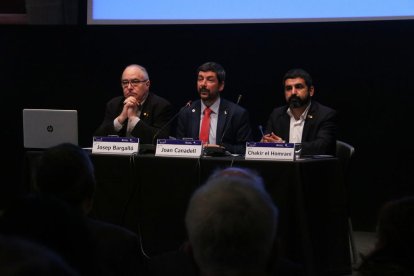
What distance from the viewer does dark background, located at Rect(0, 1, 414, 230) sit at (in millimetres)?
4887

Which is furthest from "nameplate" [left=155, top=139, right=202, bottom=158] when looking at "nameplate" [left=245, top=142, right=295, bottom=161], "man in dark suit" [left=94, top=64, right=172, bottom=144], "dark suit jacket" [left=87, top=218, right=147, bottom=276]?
"dark suit jacket" [left=87, top=218, right=147, bottom=276]

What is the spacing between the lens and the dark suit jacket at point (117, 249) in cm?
172

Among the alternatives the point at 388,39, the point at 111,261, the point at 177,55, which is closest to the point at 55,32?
the point at 177,55

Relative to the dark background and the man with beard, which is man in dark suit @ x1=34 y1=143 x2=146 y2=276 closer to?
the man with beard

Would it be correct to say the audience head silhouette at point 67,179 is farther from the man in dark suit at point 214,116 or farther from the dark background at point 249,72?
the dark background at point 249,72

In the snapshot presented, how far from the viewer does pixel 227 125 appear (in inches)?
168

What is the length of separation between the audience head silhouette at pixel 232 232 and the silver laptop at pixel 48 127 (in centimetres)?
260

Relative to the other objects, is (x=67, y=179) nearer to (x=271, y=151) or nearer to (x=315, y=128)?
(x=271, y=151)

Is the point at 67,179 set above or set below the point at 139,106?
above

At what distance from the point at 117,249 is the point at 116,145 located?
183cm

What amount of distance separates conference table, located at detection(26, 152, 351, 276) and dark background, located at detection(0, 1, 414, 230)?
5.26 feet

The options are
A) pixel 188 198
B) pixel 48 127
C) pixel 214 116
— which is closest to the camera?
pixel 188 198

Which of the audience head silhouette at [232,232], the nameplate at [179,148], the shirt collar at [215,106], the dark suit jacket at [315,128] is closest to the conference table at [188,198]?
the nameplate at [179,148]

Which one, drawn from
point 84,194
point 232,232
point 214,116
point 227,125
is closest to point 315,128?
point 227,125
